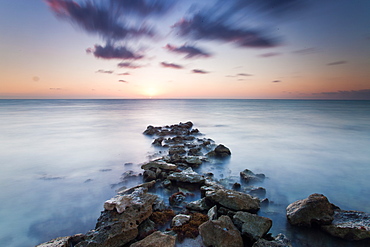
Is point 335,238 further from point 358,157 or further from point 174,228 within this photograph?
point 358,157

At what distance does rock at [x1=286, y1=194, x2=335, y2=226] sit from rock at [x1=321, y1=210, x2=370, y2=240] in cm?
15

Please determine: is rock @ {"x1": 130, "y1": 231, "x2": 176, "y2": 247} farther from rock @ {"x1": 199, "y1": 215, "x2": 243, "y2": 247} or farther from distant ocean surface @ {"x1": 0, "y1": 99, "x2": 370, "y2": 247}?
distant ocean surface @ {"x1": 0, "y1": 99, "x2": 370, "y2": 247}

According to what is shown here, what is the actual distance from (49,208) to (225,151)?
313 inches

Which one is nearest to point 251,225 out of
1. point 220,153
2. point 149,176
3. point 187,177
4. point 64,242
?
point 187,177

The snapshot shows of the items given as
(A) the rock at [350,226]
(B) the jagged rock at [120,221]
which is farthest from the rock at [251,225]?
(B) the jagged rock at [120,221]

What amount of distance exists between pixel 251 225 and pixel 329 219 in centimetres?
195

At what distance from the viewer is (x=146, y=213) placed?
15.2ft

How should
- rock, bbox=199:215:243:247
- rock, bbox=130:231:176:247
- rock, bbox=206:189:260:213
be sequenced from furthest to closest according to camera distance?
rock, bbox=206:189:260:213
rock, bbox=199:215:243:247
rock, bbox=130:231:176:247

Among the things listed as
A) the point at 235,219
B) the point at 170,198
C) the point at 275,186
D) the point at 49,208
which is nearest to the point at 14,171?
the point at 49,208

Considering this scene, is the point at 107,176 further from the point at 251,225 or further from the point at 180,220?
the point at 251,225

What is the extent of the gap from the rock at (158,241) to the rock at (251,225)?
149 cm

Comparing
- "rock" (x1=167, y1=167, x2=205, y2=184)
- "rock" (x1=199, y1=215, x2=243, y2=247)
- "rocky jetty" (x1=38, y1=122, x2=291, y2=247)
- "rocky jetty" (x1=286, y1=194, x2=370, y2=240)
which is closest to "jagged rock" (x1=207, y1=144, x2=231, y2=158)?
"rock" (x1=167, y1=167, x2=205, y2=184)

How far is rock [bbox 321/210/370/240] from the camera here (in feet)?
13.7

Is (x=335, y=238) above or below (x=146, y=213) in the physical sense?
below
